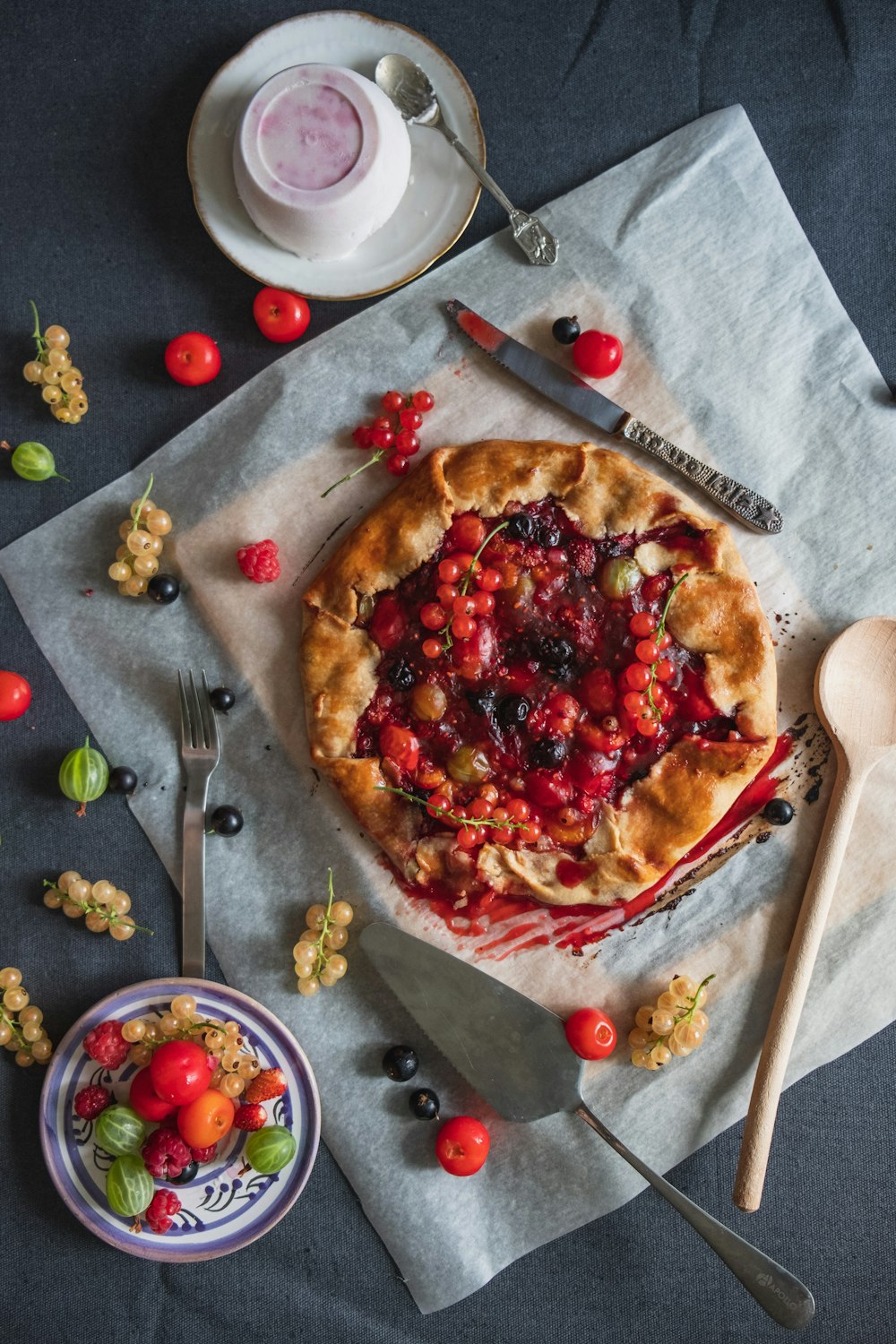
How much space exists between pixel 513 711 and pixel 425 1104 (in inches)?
44.4

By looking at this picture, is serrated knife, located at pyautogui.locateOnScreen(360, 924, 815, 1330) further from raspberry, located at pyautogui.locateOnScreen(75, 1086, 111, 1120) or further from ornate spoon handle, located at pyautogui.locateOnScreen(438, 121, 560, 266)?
ornate spoon handle, located at pyautogui.locateOnScreen(438, 121, 560, 266)

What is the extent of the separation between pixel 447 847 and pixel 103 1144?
1.21m

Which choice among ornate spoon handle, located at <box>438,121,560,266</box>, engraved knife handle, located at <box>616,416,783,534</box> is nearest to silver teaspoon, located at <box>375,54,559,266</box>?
ornate spoon handle, located at <box>438,121,560,266</box>

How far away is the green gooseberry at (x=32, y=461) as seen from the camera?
287 cm

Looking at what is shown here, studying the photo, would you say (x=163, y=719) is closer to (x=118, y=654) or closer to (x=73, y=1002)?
(x=118, y=654)

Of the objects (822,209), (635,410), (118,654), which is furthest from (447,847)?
(822,209)

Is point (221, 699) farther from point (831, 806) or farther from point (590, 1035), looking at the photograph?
point (831, 806)

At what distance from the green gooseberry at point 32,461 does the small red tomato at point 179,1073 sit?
162cm

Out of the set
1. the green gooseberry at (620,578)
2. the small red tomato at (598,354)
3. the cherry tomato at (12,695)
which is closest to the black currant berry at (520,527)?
the green gooseberry at (620,578)

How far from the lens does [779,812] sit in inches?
113

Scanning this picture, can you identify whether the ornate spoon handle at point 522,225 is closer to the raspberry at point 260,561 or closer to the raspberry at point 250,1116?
the raspberry at point 260,561

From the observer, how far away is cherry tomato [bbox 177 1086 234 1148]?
267 cm

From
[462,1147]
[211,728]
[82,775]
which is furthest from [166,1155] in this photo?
[211,728]

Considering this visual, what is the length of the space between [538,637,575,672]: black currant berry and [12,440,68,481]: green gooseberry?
149 cm
